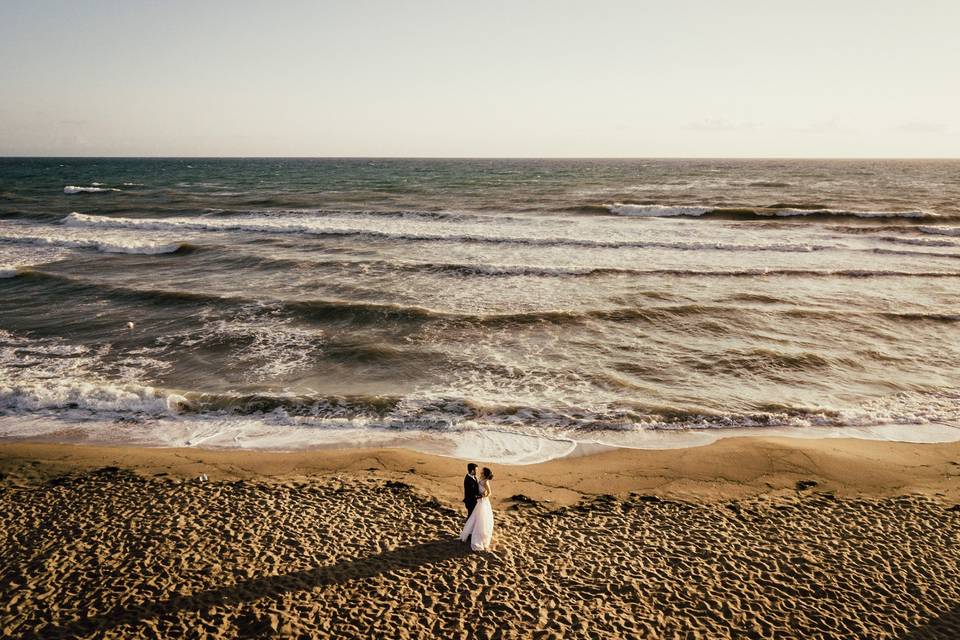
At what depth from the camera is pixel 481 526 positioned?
23.5 ft

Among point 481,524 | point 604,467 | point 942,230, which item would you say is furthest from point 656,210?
point 481,524

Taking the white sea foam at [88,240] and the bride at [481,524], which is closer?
the bride at [481,524]

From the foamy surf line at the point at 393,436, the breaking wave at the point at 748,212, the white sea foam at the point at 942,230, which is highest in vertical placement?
the breaking wave at the point at 748,212

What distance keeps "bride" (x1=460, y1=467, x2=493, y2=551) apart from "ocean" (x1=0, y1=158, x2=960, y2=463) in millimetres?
2602

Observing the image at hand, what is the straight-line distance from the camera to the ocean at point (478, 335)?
36.5 ft

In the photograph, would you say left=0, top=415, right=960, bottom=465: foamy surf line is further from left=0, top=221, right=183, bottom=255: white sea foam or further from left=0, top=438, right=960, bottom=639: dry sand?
Result: left=0, top=221, right=183, bottom=255: white sea foam

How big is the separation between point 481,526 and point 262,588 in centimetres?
277

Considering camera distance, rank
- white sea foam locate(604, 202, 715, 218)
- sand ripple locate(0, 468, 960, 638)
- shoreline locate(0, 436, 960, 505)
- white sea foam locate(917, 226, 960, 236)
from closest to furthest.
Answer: sand ripple locate(0, 468, 960, 638), shoreline locate(0, 436, 960, 505), white sea foam locate(917, 226, 960, 236), white sea foam locate(604, 202, 715, 218)

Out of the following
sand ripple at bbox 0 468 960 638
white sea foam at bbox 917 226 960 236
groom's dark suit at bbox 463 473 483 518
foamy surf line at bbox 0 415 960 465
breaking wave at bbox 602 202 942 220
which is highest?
breaking wave at bbox 602 202 942 220

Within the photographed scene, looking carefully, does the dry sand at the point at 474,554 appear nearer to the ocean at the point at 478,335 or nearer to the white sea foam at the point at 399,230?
the ocean at the point at 478,335

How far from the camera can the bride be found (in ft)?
23.4

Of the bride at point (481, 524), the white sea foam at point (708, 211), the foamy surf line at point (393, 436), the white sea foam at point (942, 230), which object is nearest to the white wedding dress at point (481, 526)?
the bride at point (481, 524)

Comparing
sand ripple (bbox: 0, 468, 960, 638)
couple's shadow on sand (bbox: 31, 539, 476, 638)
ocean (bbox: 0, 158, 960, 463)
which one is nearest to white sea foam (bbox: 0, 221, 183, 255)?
ocean (bbox: 0, 158, 960, 463)

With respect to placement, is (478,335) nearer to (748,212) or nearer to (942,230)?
(748,212)
